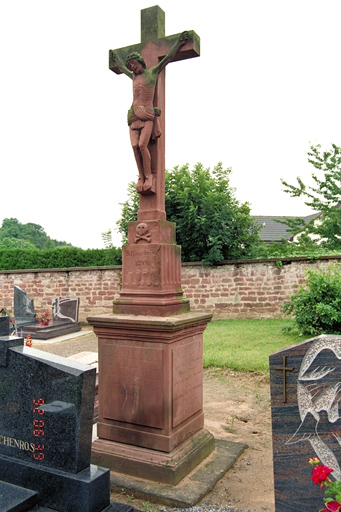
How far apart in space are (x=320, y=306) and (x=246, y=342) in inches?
64.8

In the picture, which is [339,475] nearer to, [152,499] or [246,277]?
[152,499]

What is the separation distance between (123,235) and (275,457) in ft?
38.5

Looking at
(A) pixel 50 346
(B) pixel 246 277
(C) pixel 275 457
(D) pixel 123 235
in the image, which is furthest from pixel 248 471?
(D) pixel 123 235

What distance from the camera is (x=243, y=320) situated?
11844 mm

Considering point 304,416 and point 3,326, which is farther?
point 3,326

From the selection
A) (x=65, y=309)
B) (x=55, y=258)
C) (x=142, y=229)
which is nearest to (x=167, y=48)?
(x=142, y=229)

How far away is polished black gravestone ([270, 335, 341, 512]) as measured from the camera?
8.31 ft

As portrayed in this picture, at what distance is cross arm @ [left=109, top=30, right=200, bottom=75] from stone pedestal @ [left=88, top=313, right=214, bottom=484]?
102 inches

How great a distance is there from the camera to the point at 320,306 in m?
8.02

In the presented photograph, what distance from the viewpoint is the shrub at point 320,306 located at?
816cm

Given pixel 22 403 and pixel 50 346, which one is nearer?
pixel 22 403

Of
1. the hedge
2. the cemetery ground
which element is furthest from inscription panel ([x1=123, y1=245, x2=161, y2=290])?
the hedge

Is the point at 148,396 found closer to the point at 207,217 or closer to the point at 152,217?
the point at 152,217

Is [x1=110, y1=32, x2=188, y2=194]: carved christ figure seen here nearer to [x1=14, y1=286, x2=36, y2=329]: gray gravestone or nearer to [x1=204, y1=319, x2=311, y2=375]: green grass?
[x1=204, y1=319, x2=311, y2=375]: green grass
